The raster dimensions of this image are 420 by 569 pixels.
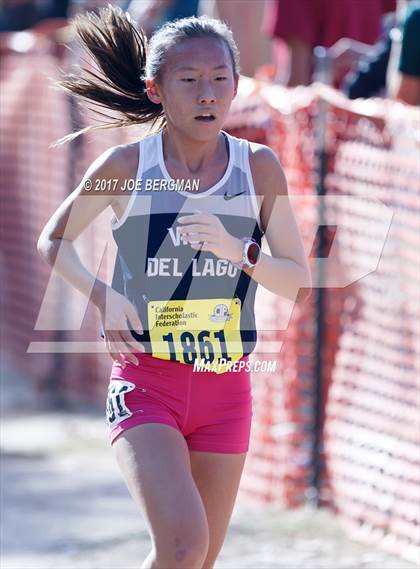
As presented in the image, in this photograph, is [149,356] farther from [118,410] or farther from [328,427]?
[328,427]

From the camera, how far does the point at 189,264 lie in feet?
13.5

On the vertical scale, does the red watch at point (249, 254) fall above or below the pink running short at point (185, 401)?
above

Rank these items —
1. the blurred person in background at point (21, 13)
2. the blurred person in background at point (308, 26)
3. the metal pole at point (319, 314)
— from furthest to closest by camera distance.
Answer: the blurred person in background at point (21, 13) < the blurred person in background at point (308, 26) < the metal pole at point (319, 314)

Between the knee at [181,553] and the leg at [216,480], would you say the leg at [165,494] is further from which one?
the leg at [216,480]

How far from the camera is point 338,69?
301 inches

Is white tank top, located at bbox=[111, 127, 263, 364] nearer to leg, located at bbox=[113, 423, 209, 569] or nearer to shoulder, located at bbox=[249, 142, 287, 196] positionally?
shoulder, located at bbox=[249, 142, 287, 196]

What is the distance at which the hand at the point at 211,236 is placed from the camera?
3.83 m

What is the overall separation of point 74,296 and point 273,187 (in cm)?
506

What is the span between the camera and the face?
402 centimetres

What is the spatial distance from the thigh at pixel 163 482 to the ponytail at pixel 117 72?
109 cm

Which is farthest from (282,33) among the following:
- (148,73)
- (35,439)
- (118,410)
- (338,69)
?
(118,410)

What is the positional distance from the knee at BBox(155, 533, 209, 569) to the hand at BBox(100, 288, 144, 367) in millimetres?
579

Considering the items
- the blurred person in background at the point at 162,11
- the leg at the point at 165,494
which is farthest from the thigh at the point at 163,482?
the blurred person in background at the point at 162,11

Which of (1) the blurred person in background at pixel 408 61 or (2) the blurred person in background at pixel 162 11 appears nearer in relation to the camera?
(1) the blurred person in background at pixel 408 61
